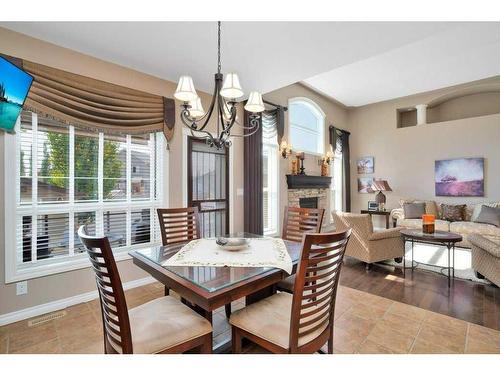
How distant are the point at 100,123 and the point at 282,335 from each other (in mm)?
2698

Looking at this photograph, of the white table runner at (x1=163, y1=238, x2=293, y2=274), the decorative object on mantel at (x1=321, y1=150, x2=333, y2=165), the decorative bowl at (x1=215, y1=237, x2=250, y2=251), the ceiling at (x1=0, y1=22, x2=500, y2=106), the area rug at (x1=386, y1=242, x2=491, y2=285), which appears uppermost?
the ceiling at (x1=0, y1=22, x2=500, y2=106)

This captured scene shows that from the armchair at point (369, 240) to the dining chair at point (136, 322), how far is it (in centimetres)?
268

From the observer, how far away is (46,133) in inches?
97.2

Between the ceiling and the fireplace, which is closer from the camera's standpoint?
the ceiling

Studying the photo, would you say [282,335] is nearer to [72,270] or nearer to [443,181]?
[72,270]

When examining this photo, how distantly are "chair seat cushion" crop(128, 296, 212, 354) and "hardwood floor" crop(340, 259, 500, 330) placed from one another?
2282 mm

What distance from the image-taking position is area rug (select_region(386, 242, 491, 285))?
335cm

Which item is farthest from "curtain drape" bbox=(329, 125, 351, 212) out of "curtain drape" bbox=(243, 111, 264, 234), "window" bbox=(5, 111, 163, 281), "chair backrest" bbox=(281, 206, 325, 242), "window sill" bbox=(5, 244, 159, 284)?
"window sill" bbox=(5, 244, 159, 284)

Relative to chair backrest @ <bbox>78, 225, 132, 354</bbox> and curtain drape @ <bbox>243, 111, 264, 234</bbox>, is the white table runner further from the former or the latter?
curtain drape @ <bbox>243, 111, 264, 234</bbox>

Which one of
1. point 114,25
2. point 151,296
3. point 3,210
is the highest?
point 114,25

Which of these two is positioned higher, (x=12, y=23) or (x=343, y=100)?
(x=343, y=100)

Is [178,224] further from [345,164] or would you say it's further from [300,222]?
[345,164]

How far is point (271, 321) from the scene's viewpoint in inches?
57.0
